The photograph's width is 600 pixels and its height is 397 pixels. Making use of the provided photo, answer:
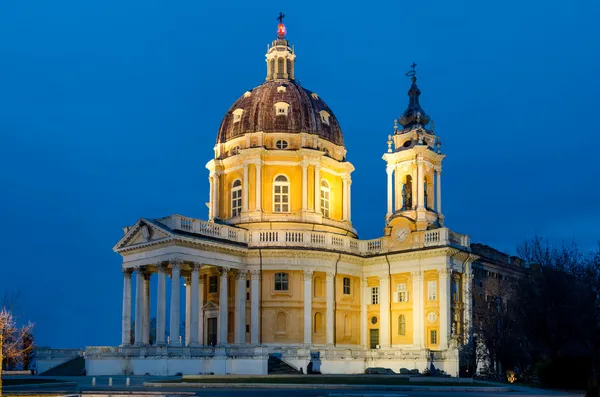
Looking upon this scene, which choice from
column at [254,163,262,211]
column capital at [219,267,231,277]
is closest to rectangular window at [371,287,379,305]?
column at [254,163,262,211]

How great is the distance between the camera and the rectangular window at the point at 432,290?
2489 inches

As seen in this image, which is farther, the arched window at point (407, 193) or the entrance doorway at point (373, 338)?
the arched window at point (407, 193)

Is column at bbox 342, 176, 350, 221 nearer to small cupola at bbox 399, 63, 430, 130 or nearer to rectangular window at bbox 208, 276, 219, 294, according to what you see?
small cupola at bbox 399, 63, 430, 130

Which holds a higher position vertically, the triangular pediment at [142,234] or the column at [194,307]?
the triangular pediment at [142,234]

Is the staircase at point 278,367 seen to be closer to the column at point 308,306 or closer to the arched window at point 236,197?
the column at point 308,306

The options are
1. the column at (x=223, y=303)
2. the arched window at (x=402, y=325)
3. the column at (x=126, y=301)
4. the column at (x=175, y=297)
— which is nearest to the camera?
the column at (x=175, y=297)

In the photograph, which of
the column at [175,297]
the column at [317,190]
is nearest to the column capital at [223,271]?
the column at [175,297]

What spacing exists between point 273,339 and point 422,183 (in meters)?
18.5

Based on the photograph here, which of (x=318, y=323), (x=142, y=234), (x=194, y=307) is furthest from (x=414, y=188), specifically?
(x=142, y=234)

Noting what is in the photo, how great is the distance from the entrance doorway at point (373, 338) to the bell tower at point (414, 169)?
9.24 metres

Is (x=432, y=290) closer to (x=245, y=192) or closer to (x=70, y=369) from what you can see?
(x=245, y=192)

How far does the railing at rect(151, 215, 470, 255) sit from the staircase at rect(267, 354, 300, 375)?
10.9 meters

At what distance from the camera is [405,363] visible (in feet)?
198

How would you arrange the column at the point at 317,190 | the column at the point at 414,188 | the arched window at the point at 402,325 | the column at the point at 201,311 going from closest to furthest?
the arched window at the point at 402,325 → the column at the point at 201,311 → the column at the point at 414,188 → the column at the point at 317,190
